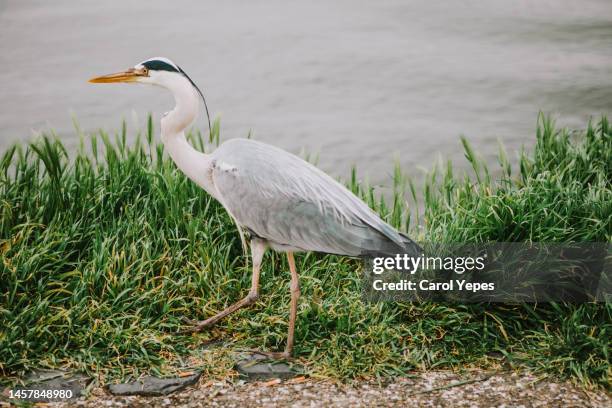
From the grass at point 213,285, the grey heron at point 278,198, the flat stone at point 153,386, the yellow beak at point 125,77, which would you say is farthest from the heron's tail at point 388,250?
the yellow beak at point 125,77

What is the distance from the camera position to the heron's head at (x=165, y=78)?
3568 mm

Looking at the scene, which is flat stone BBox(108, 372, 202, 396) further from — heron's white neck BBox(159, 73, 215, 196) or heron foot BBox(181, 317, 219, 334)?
heron's white neck BBox(159, 73, 215, 196)

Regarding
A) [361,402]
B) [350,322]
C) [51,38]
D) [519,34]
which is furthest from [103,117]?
[519,34]

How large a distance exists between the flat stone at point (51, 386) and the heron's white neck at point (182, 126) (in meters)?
1.10

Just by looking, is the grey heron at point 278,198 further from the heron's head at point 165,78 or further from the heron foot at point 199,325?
the heron foot at point 199,325

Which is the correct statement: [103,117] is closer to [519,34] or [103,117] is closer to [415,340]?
[415,340]

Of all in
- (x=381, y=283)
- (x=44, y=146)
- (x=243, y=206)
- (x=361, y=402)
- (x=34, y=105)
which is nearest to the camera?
(x=361, y=402)

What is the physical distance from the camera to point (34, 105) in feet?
18.0

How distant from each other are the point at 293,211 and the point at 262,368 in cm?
77

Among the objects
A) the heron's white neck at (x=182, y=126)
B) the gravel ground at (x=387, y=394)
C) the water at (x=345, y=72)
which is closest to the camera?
the gravel ground at (x=387, y=394)

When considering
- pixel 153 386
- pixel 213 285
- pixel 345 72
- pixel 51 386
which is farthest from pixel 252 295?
pixel 345 72

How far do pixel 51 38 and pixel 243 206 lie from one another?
338 cm

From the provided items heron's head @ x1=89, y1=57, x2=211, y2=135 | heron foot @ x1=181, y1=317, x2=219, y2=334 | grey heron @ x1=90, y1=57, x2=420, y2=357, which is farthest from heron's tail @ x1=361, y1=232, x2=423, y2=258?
heron's head @ x1=89, y1=57, x2=211, y2=135

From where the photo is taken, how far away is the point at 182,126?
364 centimetres
